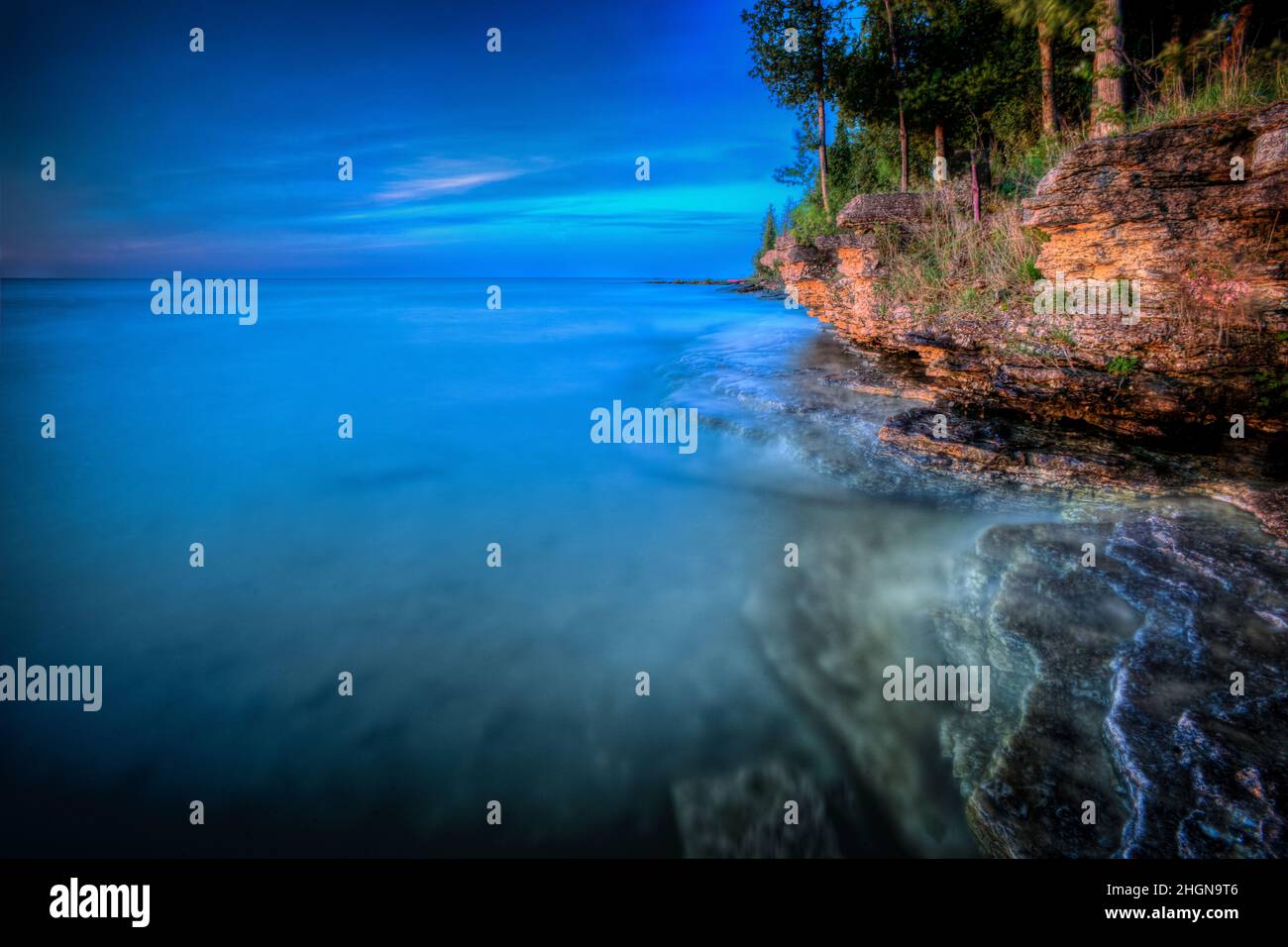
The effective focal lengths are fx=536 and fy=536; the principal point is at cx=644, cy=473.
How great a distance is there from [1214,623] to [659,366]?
14.8m

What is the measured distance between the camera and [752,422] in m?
10.3

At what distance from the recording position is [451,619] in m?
5.07

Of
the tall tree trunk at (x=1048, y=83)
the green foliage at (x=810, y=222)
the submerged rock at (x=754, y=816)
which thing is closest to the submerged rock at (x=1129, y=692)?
the submerged rock at (x=754, y=816)

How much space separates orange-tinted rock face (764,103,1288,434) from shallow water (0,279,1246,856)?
241 cm


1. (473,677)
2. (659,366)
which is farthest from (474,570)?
(659,366)

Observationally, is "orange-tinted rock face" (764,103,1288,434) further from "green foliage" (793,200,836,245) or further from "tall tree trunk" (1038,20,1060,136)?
"green foliage" (793,200,836,245)

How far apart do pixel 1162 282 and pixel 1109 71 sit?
16.9 ft

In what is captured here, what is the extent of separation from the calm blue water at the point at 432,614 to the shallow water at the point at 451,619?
3cm

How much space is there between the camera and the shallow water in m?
3.39

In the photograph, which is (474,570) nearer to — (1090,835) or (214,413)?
(1090,835)

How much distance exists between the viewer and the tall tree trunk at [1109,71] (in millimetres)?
8828

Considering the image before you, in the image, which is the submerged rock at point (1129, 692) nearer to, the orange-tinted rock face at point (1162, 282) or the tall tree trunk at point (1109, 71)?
the orange-tinted rock face at point (1162, 282)

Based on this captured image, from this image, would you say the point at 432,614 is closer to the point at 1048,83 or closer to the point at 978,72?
the point at 1048,83

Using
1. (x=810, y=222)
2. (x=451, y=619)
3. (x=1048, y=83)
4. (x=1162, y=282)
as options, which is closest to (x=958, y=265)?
(x=1162, y=282)
